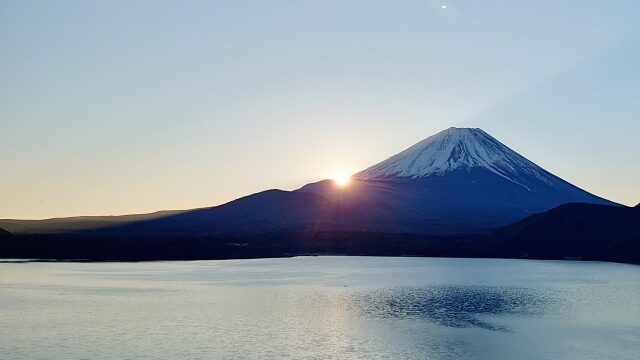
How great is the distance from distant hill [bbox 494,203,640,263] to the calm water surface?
6491cm

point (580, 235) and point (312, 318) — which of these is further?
point (580, 235)

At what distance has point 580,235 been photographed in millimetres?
157625

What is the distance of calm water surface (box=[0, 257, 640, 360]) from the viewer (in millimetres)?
36969

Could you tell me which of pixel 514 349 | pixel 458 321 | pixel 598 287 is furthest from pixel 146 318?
pixel 598 287

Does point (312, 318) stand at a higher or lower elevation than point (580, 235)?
lower

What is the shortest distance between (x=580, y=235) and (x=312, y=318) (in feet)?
401

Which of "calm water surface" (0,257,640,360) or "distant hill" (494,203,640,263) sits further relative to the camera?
"distant hill" (494,203,640,263)

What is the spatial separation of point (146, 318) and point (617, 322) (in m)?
31.9

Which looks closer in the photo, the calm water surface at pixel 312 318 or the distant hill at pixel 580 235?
the calm water surface at pixel 312 318

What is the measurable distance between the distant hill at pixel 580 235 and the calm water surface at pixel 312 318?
6491cm

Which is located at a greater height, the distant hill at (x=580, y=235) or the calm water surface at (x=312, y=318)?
the distant hill at (x=580, y=235)

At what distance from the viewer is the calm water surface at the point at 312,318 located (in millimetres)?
36969

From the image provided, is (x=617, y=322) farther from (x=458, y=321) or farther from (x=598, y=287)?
(x=598, y=287)

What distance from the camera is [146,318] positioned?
48.4 meters
